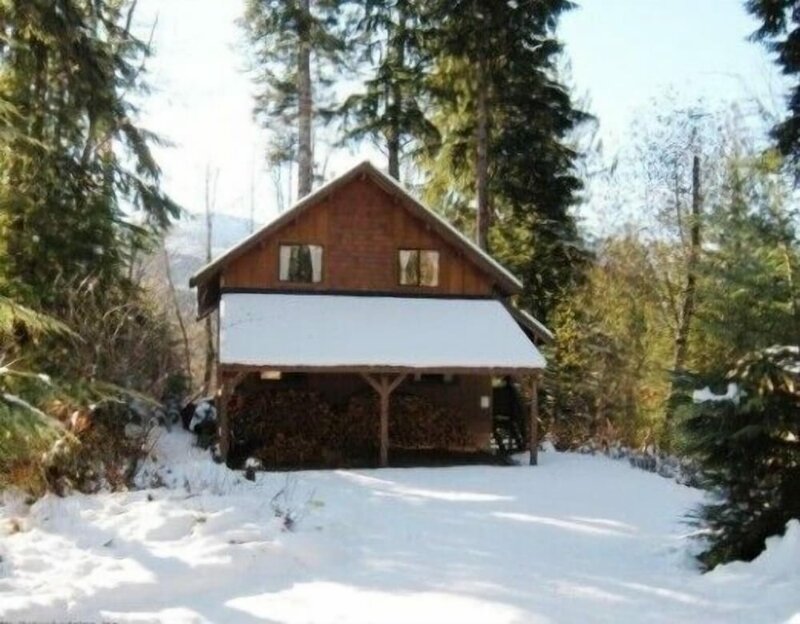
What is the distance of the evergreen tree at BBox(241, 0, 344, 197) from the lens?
23484 mm

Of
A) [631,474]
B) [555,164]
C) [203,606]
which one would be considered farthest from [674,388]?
[555,164]

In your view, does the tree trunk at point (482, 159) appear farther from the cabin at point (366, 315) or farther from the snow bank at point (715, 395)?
the snow bank at point (715, 395)

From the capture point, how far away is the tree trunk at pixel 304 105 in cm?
→ 2331

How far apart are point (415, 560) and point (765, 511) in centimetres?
356

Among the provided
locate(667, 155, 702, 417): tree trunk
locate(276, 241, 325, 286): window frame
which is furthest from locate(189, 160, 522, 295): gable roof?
locate(667, 155, 702, 417): tree trunk

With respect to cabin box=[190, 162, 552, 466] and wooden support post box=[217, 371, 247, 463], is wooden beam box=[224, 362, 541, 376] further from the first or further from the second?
wooden support post box=[217, 371, 247, 463]

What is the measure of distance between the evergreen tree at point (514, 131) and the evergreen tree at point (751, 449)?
49.3 feet

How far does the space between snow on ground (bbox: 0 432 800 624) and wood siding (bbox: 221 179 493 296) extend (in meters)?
7.26

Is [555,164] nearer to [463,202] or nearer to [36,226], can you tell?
[463,202]

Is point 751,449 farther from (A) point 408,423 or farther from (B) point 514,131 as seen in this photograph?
(B) point 514,131

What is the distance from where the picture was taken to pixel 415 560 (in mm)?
8656

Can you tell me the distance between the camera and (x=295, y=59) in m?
25.2

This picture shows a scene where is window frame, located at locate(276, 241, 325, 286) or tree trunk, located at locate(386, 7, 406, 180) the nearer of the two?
window frame, located at locate(276, 241, 325, 286)

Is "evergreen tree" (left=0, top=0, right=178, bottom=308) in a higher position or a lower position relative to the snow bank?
higher
